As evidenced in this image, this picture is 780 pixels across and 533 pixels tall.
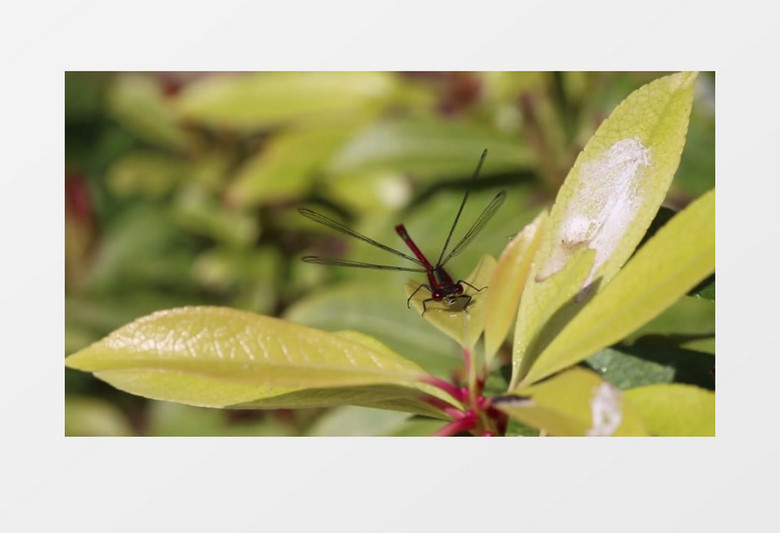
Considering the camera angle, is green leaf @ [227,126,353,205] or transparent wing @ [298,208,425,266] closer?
transparent wing @ [298,208,425,266]

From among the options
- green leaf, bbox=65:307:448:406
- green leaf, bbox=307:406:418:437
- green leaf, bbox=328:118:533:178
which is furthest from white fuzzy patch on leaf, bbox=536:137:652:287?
green leaf, bbox=328:118:533:178

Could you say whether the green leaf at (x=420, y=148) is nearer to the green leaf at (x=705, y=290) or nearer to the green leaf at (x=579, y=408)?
the green leaf at (x=705, y=290)

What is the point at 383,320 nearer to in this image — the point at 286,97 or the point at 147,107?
the point at 286,97

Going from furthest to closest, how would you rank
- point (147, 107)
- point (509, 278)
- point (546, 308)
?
point (147, 107), point (546, 308), point (509, 278)

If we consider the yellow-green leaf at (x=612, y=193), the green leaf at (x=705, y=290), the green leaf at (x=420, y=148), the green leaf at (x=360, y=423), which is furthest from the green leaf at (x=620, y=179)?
the green leaf at (x=420, y=148)

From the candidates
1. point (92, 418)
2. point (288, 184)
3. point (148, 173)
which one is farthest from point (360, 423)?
point (148, 173)

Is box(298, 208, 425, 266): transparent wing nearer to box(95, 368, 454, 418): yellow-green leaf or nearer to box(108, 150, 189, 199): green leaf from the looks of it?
box(108, 150, 189, 199): green leaf
